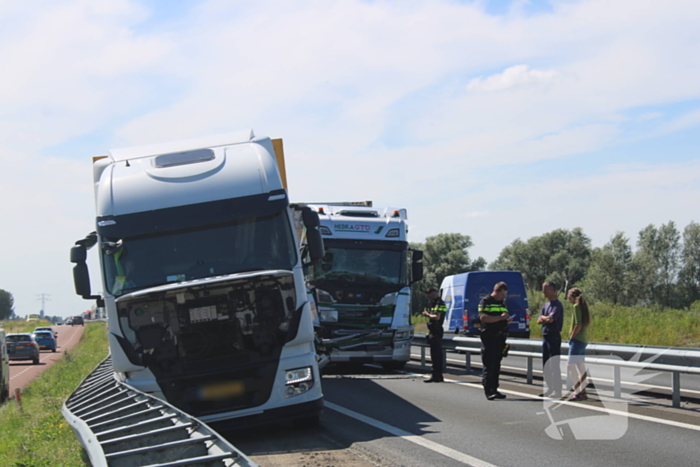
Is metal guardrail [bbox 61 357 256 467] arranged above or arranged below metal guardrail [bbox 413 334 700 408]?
above

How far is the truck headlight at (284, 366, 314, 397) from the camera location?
834cm

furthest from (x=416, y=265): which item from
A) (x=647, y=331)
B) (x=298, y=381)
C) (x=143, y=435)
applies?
(x=647, y=331)

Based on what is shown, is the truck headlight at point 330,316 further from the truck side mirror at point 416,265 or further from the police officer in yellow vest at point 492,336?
the police officer in yellow vest at point 492,336

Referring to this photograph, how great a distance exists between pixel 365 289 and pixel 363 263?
0.59 metres

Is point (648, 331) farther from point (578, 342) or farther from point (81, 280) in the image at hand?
point (81, 280)

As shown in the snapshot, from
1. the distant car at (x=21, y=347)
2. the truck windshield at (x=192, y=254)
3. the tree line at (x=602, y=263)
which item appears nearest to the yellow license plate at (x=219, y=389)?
the truck windshield at (x=192, y=254)

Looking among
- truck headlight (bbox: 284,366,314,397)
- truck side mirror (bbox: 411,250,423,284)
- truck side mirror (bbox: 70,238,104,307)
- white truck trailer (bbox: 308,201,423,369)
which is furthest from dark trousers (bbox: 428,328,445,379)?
truck side mirror (bbox: 70,238,104,307)

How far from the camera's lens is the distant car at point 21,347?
39094 mm

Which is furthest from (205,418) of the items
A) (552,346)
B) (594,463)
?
(552,346)

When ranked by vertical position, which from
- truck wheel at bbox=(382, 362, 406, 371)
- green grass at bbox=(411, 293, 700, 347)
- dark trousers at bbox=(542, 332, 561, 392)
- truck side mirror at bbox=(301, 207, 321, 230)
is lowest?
green grass at bbox=(411, 293, 700, 347)

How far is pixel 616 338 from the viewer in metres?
26.8

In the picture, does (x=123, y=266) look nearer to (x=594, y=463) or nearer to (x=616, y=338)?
(x=594, y=463)

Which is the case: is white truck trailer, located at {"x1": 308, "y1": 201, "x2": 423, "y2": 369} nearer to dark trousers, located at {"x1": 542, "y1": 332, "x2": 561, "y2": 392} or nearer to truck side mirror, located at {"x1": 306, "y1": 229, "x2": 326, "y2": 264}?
dark trousers, located at {"x1": 542, "y1": 332, "x2": 561, "y2": 392}

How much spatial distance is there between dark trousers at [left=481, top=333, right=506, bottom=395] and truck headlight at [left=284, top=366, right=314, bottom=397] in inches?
138
